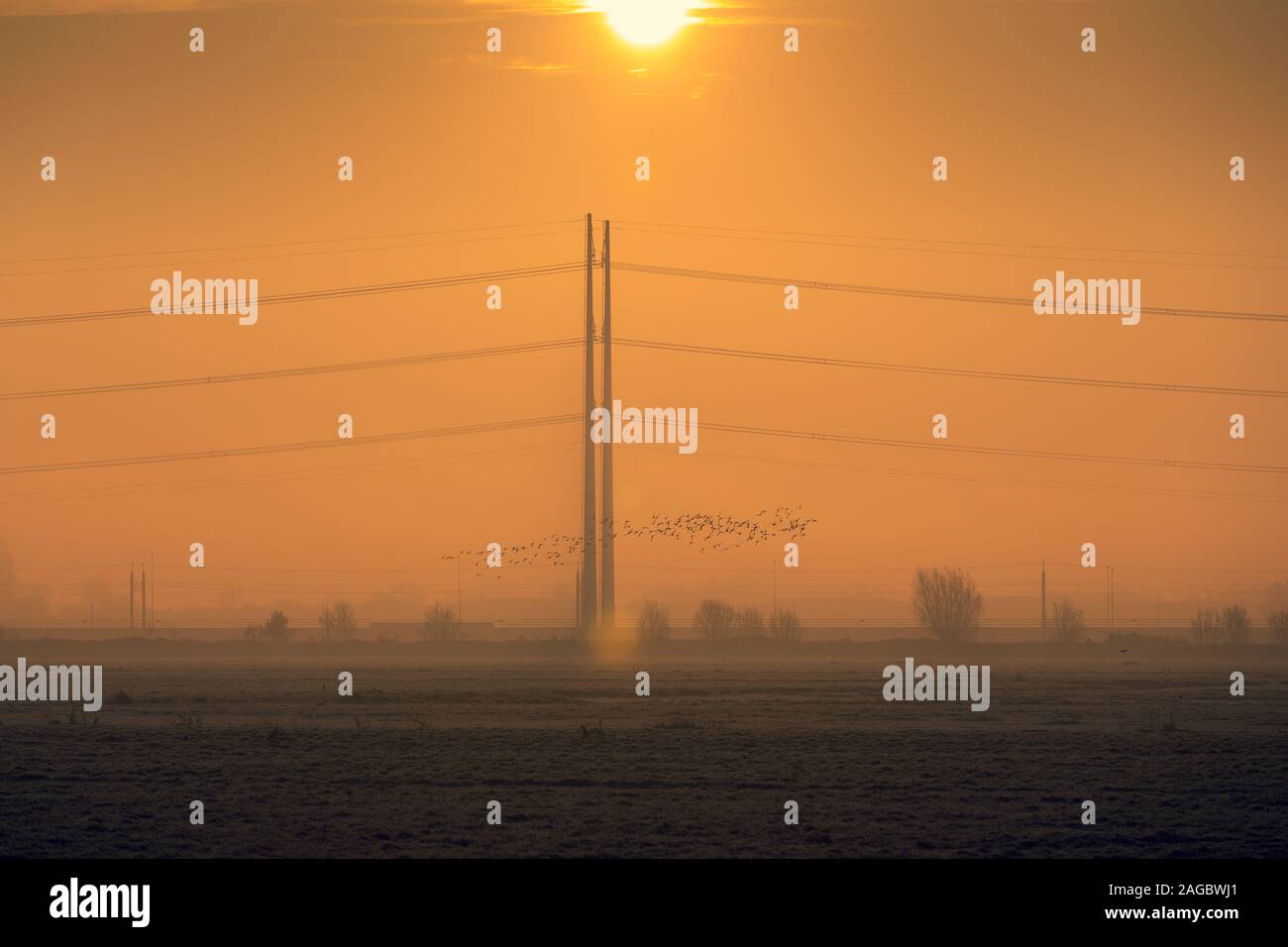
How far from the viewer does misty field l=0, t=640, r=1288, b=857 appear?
3603 centimetres

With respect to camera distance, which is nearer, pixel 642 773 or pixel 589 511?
pixel 642 773

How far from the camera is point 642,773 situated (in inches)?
1827

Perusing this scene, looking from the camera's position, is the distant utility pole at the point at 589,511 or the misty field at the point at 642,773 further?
the distant utility pole at the point at 589,511

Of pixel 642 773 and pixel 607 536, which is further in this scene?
pixel 607 536

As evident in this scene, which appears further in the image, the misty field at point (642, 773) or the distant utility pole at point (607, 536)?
the distant utility pole at point (607, 536)

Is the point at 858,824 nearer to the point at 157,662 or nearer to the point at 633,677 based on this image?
the point at 633,677

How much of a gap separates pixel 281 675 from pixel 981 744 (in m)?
57.3

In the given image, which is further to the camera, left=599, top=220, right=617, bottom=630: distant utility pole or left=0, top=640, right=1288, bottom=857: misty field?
left=599, top=220, right=617, bottom=630: distant utility pole

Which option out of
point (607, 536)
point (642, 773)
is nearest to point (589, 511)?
point (607, 536)

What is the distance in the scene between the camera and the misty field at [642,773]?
3603 centimetres

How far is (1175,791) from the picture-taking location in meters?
43.5

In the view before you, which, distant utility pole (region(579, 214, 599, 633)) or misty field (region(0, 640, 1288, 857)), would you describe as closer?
misty field (region(0, 640, 1288, 857))

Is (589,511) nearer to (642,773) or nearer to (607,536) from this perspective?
(607,536)
